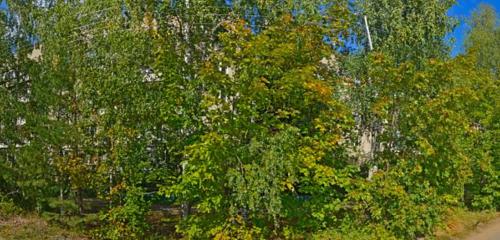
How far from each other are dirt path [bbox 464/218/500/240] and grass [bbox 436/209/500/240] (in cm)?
15

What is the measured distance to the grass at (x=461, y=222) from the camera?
46.8ft

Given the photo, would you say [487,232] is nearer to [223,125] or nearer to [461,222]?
[461,222]

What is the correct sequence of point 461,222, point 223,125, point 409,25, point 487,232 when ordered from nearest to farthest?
Result: point 223,125, point 487,232, point 461,222, point 409,25

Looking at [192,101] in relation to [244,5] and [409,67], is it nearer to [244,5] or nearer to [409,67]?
[244,5]

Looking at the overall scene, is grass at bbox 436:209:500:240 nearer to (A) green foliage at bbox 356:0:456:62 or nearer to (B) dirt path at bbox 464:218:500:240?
(B) dirt path at bbox 464:218:500:240

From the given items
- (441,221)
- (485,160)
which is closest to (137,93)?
(441,221)

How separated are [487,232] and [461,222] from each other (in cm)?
76

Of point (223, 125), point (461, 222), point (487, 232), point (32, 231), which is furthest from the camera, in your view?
point (461, 222)

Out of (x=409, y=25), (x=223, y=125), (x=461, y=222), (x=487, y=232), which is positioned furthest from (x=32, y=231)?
(x=409, y=25)

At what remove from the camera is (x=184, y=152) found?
10.8m

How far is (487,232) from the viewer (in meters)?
15.3

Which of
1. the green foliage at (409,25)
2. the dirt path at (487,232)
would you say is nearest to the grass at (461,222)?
the dirt path at (487,232)

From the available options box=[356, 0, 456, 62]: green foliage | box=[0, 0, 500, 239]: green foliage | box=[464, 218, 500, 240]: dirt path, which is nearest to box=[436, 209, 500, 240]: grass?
box=[464, 218, 500, 240]: dirt path

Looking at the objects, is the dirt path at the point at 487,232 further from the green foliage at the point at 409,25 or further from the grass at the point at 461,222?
the green foliage at the point at 409,25
